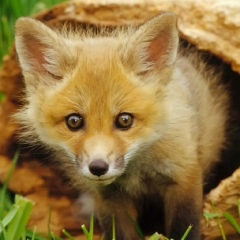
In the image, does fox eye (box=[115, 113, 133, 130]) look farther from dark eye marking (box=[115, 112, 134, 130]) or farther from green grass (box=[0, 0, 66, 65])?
green grass (box=[0, 0, 66, 65])

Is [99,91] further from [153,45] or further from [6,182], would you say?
[6,182]

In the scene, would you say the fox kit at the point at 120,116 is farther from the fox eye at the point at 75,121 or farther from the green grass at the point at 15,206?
the green grass at the point at 15,206

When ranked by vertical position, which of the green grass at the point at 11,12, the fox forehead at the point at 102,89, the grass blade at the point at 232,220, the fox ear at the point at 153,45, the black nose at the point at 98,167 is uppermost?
the fox ear at the point at 153,45

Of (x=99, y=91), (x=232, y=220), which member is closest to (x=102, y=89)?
(x=99, y=91)

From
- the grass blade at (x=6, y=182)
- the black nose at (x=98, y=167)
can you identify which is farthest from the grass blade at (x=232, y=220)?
the grass blade at (x=6, y=182)

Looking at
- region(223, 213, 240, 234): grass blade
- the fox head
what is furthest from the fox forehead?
region(223, 213, 240, 234): grass blade

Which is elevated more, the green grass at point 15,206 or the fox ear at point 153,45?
the fox ear at point 153,45
